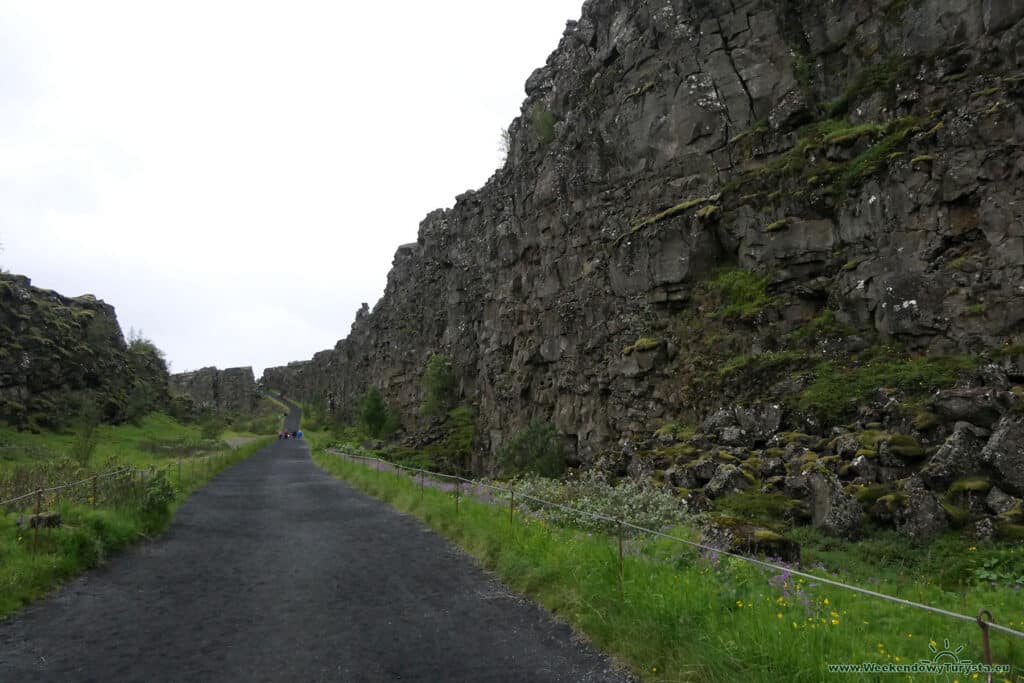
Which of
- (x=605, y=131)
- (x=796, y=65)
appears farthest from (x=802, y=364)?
(x=605, y=131)

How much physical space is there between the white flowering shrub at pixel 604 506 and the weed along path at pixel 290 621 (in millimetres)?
2503

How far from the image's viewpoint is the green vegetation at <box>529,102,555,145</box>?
43812 mm

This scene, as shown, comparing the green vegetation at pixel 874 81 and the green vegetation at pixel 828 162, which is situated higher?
the green vegetation at pixel 874 81

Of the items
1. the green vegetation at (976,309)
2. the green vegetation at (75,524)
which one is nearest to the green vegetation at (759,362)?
the green vegetation at (976,309)

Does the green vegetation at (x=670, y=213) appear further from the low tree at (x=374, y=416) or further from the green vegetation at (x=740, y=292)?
the low tree at (x=374, y=416)

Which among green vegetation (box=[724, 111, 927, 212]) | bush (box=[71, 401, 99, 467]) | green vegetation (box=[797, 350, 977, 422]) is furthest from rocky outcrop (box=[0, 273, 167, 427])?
green vegetation (box=[797, 350, 977, 422])

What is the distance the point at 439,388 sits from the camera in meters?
67.9

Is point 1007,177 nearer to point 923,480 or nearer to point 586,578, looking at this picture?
point 923,480

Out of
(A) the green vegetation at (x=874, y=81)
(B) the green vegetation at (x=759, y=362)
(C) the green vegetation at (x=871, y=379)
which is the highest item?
(A) the green vegetation at (x=874, y=81)

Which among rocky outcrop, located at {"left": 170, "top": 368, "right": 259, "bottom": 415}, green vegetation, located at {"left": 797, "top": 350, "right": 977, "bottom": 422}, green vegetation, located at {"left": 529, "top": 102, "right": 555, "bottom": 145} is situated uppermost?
green vegetation, located at {"left": 529, "top": 102, "right": 555, "bottom": 145}

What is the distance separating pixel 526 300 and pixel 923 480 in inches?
1344

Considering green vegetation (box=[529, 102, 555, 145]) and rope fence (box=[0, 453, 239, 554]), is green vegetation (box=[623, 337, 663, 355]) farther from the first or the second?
rope fence (box=[0, 453, 239, 554])

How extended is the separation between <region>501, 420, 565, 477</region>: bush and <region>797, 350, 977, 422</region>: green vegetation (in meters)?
14.6

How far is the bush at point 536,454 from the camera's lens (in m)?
31.4
